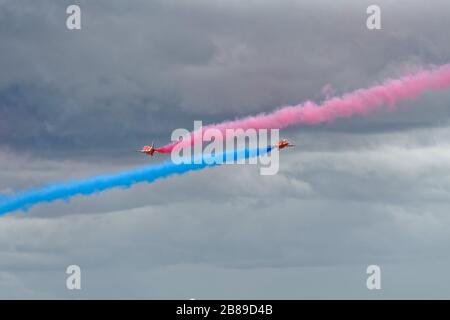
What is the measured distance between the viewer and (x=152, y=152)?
634 feet

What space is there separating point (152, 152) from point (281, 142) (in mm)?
25831

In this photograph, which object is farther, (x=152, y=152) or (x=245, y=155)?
(x=152, y=152)

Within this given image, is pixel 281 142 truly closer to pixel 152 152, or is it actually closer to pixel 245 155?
pixel 245 155

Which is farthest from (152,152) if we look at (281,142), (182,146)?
(281,142)

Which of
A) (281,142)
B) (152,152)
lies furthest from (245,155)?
(152,152)

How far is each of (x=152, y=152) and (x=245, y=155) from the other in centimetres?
2041

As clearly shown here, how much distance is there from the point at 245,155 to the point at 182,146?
1170 cm

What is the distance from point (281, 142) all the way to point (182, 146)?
688 inches

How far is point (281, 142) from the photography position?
180m

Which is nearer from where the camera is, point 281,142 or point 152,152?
point 281,142

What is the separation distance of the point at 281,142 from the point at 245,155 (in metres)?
6.41

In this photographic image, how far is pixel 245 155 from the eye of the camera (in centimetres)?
18112

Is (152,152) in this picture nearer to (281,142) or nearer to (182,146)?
(182,146)
